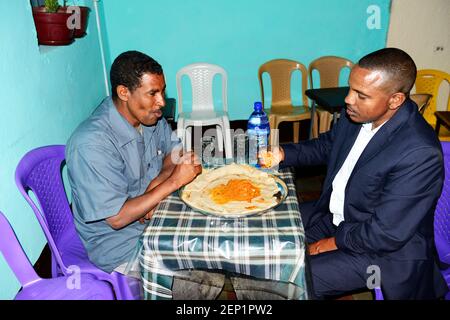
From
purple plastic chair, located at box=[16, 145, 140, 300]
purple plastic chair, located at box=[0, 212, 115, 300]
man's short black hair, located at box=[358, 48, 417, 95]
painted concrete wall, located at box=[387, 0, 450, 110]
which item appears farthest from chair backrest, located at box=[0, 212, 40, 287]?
painted concrete wall, located at box=[387, 0, 450, 110]

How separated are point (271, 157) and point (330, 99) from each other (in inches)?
87.4

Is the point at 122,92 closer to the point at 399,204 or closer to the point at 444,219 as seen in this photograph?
the point at 399,204

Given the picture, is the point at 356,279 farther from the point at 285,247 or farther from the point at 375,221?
the point at 285,247

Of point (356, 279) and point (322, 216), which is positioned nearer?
point (356, 279)

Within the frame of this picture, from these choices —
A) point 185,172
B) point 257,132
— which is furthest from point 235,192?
point 257,132

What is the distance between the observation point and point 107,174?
5.71 feet

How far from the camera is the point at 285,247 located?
1.40m

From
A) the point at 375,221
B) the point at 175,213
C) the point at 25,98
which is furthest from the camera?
the point at 25,98

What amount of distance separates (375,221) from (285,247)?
586 mm

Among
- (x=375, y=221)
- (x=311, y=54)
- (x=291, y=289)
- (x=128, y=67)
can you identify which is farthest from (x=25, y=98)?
(x=311, y=54)

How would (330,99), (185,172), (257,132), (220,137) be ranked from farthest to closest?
(220,137) < (330,99) < (257,132) < (185,172)

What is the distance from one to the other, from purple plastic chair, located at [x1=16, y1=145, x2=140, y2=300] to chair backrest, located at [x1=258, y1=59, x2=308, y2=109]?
336cm

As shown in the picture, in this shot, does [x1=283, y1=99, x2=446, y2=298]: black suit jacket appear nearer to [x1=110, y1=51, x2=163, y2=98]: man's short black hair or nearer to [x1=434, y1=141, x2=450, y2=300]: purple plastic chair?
[x1=434, y1=141, x2=450, y2=300]: purple plastic chair
